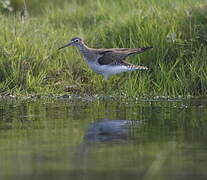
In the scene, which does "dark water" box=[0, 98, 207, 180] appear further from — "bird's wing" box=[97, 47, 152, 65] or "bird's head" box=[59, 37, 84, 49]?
"bird's head" box=[59, 37, 84, 49]

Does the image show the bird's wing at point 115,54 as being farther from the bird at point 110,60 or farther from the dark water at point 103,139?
the dark water at point 103,139

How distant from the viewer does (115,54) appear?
32.8 ft

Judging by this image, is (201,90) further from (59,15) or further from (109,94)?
(59,15)

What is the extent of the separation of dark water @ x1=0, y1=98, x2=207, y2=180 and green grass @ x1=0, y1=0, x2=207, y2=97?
0.62 metres

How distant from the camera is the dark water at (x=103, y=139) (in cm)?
559

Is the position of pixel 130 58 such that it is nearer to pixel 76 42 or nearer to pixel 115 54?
pixel 115 54

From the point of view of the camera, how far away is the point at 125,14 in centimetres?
1160

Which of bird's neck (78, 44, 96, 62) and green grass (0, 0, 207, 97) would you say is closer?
green grass (0, 0, 207, 97)

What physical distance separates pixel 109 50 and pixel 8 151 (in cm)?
396

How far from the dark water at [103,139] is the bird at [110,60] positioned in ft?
2.10

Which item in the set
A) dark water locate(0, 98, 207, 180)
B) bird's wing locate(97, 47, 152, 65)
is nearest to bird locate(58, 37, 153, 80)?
bird's wing locate(97, 47, 152, 65)

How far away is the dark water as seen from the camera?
18.4 feet

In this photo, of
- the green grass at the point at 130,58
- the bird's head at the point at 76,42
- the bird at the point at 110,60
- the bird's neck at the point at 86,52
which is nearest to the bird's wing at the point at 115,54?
the bird at the point at 110,60

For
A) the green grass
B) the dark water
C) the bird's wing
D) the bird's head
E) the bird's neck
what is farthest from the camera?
the bird's head
